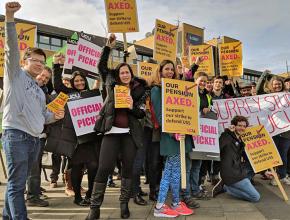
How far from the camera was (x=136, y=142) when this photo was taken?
4.42 metres

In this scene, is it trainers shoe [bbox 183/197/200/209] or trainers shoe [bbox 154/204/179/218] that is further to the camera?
trainers shoe [bbox 183/197/200/209]

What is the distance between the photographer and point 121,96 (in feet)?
14.3

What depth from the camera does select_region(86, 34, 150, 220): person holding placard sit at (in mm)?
4309

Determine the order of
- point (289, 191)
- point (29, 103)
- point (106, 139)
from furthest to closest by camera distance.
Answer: point (289, 191), point (106, 139), point (29, 103)

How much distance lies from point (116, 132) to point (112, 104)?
36cm

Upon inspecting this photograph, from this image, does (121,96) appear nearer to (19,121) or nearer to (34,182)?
(19,121)

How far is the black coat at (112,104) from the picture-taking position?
436 cm

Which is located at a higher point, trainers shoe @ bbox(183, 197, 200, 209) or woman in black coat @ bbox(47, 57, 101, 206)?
woman in black coat @ bbox(47, 57, 101, 206)

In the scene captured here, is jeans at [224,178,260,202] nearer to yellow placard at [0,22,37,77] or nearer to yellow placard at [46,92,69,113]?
yellow placard at [46,92,69,113]

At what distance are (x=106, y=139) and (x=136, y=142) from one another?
15.1 inches

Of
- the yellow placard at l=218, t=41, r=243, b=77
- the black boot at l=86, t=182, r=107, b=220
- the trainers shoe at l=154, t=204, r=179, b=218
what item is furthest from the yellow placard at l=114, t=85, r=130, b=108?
the yellow placard at l=218, t=41, r=243, b=77

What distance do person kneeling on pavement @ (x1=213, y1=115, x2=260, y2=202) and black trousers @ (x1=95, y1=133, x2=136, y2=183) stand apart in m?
2.00

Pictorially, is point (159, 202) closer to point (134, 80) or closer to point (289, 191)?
point (134, 80)

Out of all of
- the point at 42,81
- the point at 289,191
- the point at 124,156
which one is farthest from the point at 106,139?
the point at 289,191
